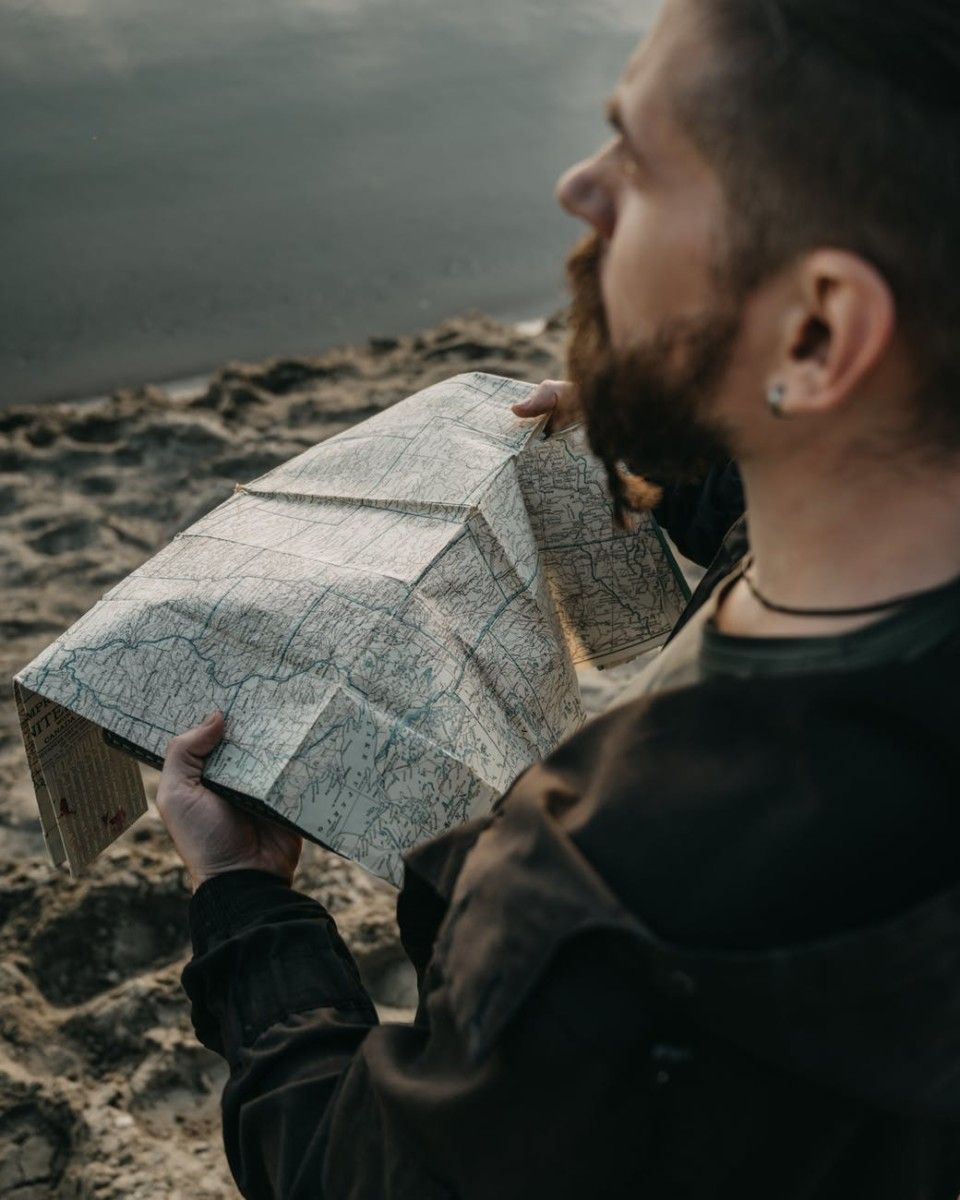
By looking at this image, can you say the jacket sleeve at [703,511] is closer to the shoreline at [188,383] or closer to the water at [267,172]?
the shoreline at [188,383]

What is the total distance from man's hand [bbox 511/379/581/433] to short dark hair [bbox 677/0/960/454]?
2.32 ft

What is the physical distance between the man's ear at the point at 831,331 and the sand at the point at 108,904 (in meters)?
1.69

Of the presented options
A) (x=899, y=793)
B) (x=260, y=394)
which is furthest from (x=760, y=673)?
(x=260, y=394)

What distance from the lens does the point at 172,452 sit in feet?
13.0

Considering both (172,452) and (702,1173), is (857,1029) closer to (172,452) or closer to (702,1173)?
(702,1173)

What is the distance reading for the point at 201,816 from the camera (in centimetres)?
143

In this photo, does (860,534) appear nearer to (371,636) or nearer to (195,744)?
(371,636)

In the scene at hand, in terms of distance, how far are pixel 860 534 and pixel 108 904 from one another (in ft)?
6.18

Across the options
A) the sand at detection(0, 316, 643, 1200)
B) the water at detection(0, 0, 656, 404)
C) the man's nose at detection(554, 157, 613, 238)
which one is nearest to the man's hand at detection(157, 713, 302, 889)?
the man's nose at detection(554, 157, 613, 238)

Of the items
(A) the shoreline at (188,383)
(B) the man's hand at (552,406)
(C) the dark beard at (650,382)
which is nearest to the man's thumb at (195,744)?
(C) the dark beard at (650,382)

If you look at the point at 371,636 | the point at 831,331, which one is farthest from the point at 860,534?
the point at 371,636

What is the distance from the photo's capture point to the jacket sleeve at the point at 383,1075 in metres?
0.98

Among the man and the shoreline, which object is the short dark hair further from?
the shoreline

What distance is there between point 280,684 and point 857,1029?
74cm
